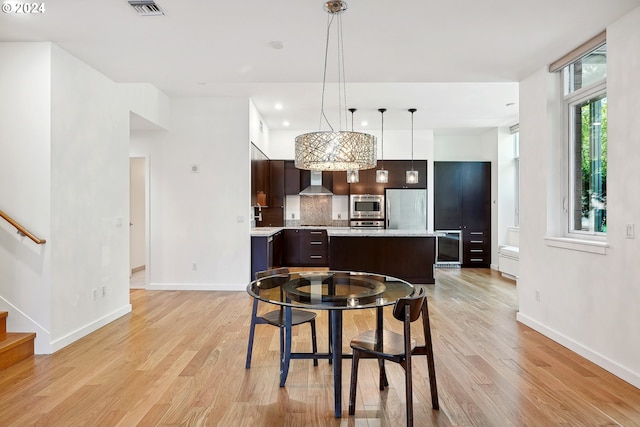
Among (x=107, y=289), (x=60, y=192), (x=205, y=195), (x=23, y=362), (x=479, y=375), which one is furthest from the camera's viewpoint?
(x=205, y=195)

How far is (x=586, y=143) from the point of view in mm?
3584

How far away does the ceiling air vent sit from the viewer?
104 inches

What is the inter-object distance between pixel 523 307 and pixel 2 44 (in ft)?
18.1

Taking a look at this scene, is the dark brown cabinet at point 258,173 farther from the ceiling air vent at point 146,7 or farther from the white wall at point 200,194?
the ceiling air vent at point 146,7

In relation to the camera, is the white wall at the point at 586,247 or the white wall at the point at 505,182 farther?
the white wall at the point at 505,182

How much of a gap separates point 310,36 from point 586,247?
2826mm

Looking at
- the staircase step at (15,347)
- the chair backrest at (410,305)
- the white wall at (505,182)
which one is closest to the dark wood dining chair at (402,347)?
the chair backrest at (410,305)

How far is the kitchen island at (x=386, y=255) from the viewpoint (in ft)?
20.9

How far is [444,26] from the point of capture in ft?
9.85

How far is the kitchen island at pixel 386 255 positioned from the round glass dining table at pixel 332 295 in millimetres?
3255

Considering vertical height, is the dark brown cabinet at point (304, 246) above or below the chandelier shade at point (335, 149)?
below

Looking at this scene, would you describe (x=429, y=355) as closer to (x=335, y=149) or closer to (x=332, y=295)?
(x=332, y=295)

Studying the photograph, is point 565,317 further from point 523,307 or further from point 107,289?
point 107,289

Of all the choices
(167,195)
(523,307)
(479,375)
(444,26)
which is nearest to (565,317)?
(523,307)
